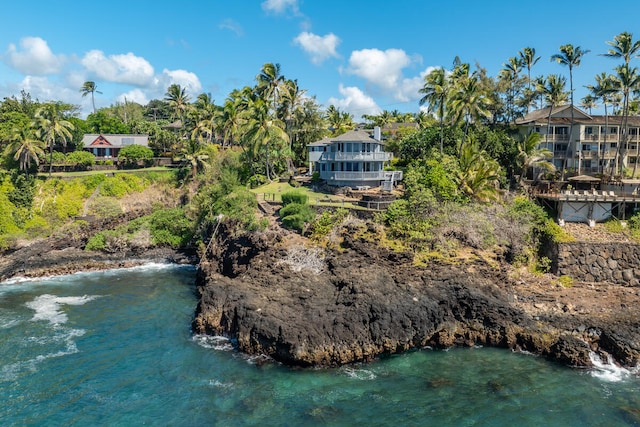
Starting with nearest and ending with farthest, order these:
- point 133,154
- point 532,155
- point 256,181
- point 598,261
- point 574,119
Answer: point 598,261 → point 532,155 → point 574,119 → point 256,181 → point 133,154

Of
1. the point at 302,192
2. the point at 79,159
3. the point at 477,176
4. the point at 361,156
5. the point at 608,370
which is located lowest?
the point at 608,370

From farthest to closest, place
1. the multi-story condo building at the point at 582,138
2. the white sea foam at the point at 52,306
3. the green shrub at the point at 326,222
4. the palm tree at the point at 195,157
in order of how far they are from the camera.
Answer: the palm tree at the point at 195,157 → the multi-story condo building at the point at 582,138 → the green shrub at the point at 326,222 → the white sea foam at the point at 52,306

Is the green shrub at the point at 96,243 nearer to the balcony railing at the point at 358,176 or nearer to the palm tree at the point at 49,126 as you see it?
the palm tree at the point at 49,126

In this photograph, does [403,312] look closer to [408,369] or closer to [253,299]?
[408,369]

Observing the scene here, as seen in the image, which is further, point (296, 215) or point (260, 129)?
point (260, 129)

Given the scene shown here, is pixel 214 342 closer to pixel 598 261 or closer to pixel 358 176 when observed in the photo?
pixel 358 176

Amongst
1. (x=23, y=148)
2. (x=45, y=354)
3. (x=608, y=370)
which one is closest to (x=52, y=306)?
(x=45, y=354)

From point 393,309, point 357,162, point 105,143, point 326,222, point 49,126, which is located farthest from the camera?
point 105,143

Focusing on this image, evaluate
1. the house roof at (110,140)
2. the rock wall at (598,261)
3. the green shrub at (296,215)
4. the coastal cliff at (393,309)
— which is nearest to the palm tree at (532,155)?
the rock wall at (598,261)
